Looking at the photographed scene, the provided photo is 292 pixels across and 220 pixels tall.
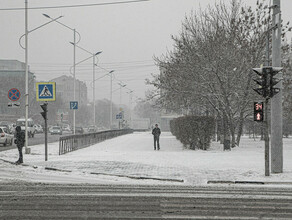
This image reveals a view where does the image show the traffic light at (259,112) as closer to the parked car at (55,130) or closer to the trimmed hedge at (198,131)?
the trimmed hedge at (198,131)

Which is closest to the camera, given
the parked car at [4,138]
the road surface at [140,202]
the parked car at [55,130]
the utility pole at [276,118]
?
the road surface at [140,202]

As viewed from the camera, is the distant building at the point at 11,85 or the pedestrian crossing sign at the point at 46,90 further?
the distant building at the point at 11,85

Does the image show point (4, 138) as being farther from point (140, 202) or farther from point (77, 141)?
point (140, 202)

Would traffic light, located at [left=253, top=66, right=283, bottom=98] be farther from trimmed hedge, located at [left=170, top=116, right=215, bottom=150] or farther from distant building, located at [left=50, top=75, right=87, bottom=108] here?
distant building, located at [left=50, top=75, right=87, bottom=108]

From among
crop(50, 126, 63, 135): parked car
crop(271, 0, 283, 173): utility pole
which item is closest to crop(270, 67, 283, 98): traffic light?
crop(271, 0, 283, 173): utility pole

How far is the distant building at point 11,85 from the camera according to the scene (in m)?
82.7

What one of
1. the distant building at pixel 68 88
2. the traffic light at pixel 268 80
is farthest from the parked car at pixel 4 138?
the distant building at pixel 68 88

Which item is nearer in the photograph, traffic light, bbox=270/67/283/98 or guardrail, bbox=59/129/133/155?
traffic light, bbox=270/67/283/98

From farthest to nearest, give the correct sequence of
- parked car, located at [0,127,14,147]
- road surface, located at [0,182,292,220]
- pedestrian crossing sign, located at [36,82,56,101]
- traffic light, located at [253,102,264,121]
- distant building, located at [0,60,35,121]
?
distant building, located at [0,60,35,121], parked car, located at [0,127,14,147], pedestrian crossing sign, located at [36,82,56,101], traffic light, located at [253,102,264,121], road surface, located at [0,182,292,220]

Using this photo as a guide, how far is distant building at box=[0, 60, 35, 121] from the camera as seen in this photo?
8269 cm

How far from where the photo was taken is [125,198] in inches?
359

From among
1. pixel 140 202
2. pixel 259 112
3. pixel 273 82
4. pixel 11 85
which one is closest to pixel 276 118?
pixel 259 112

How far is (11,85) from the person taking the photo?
8288cm

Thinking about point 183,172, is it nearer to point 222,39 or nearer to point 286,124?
point 222,39
